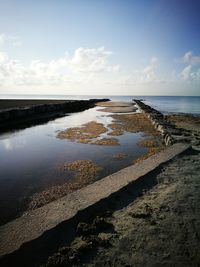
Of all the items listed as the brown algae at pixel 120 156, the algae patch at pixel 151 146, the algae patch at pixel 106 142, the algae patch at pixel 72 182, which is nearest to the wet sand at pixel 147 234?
the algae patch at pixel 72 182

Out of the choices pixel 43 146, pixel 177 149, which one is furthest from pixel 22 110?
pixel 177 149

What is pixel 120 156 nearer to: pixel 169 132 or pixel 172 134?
pixel 172 134

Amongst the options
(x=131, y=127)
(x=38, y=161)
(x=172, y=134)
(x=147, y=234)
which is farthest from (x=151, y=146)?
(x=147, y=234)

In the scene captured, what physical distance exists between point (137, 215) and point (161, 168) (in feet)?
8.23

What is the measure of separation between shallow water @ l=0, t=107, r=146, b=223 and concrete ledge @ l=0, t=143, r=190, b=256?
83 centimetres

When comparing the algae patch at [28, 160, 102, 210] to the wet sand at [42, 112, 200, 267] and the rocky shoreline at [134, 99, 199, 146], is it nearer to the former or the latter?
the wet sand at [42, 112, 200, 267]

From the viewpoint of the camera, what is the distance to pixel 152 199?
13.0 feet

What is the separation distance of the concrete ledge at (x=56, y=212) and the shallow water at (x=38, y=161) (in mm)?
833

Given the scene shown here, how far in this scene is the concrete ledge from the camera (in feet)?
9.27

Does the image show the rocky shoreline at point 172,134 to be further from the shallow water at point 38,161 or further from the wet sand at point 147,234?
the wet sand at point 147,234

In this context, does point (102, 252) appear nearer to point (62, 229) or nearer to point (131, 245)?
point (131, 245)

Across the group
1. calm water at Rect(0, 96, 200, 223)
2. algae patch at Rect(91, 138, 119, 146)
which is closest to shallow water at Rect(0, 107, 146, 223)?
calm water at Rect(0, 96, 200, 223)

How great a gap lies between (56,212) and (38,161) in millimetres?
Result: 3983

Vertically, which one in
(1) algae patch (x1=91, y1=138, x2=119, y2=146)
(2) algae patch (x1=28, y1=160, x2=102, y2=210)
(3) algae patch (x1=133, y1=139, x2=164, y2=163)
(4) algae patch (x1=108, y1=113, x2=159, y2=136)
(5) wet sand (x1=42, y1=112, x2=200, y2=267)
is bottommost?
(2) algae patch (x1=28, y1=160, x2=102, y2=210)
